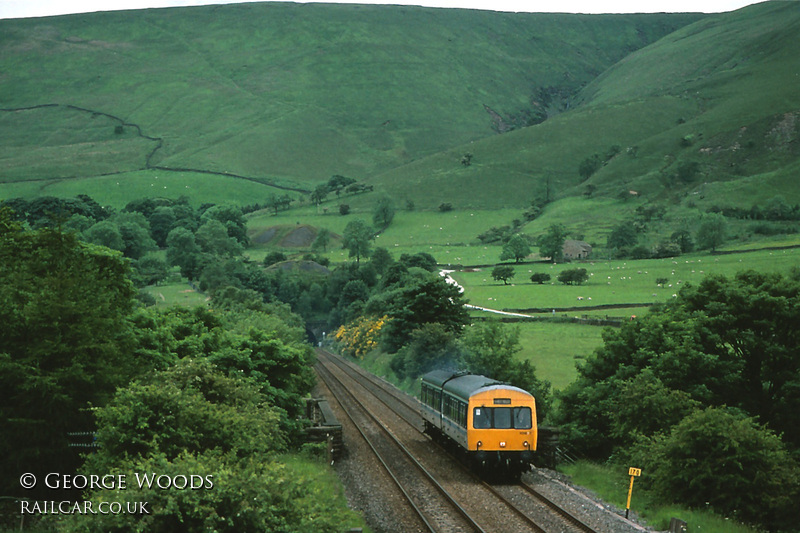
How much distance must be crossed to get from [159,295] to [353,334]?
24.4m

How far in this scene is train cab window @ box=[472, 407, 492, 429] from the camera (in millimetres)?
26688

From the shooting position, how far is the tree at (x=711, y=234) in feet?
450

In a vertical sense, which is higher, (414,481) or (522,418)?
(522,418)

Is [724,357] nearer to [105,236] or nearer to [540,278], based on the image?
[540,278]

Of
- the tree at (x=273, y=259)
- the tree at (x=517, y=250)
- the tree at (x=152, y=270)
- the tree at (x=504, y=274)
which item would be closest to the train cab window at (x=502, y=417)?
the tree at (x=504, y=274)

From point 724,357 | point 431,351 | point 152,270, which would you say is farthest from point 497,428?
point 152,270

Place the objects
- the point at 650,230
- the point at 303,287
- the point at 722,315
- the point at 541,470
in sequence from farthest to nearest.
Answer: the point at 650,230 → the point at 303,287 → the point at 722,315 → the point at 541,470

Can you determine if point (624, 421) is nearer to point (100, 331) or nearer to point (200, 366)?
point (200, 366)

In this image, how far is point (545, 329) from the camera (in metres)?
74.1

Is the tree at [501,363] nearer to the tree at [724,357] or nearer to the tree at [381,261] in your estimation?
the tree at [724,357]

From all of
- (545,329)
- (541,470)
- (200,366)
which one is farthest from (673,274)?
(200,366)

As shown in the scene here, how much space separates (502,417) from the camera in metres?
26.8

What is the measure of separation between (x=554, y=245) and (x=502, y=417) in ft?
385

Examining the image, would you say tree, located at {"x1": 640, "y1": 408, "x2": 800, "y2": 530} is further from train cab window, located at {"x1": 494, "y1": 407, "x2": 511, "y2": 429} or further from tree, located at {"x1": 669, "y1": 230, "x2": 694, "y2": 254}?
tree, located at {"x1": 669, "y1": 230, "x2": 694, "y2": 254}
